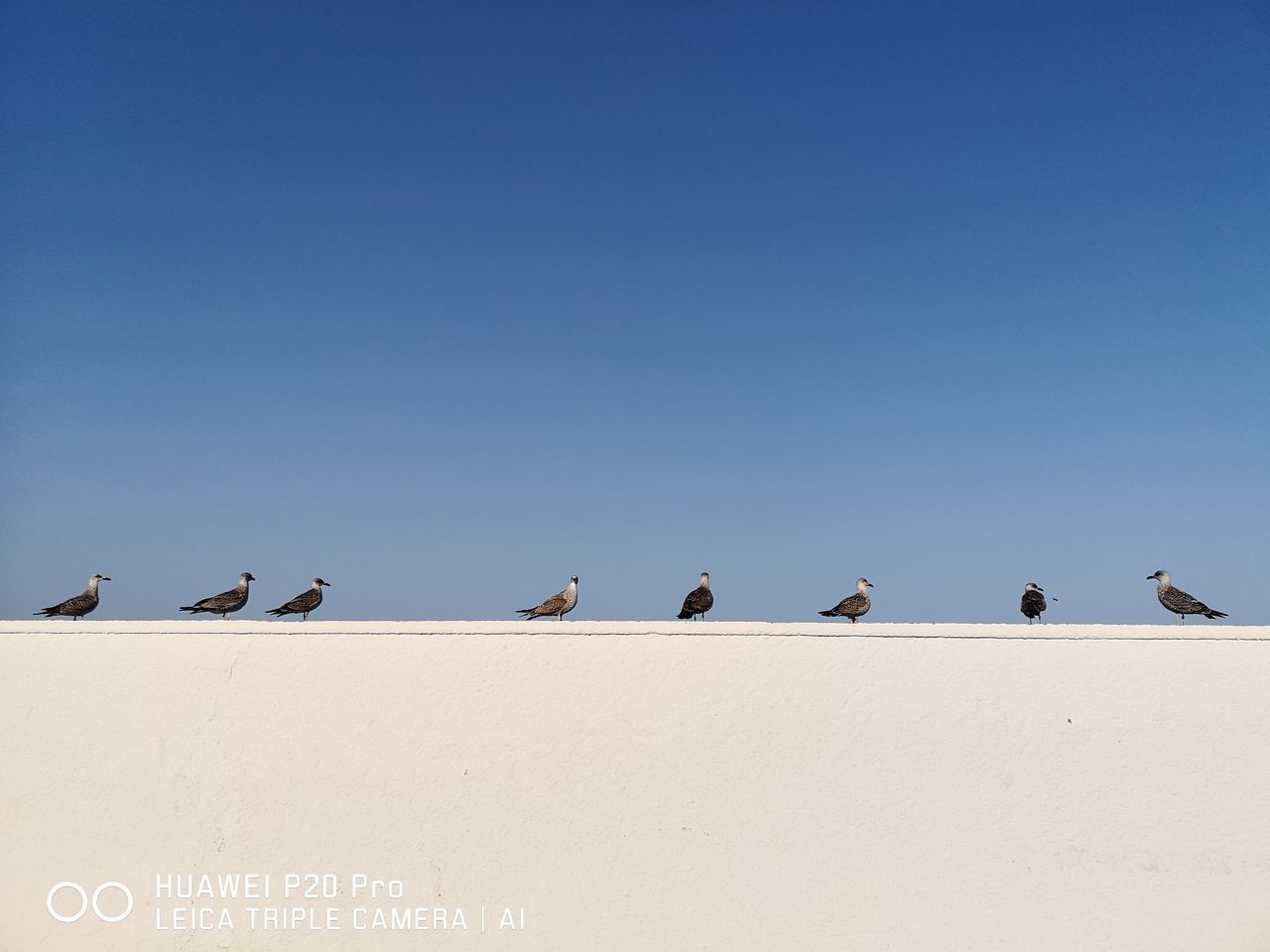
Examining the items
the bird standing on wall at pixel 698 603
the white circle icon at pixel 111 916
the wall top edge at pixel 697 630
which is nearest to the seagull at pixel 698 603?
the bird standing on wall at pixel 698 603

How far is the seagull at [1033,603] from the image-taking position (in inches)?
433

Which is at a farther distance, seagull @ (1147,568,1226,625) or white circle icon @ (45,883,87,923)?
seagull @ (1147,568,1226,625)

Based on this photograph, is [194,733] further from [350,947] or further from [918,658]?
[918,658]

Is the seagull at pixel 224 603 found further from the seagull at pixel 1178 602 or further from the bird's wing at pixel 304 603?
the seagull at pixel 1178 602

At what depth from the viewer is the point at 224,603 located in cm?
852

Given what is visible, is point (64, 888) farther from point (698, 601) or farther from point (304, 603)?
point (698, 601)

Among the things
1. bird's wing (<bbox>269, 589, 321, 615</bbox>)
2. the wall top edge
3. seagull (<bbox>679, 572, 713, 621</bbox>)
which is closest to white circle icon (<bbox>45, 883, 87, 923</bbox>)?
the wall top edge

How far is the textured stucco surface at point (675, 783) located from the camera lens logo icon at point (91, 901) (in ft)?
0.19

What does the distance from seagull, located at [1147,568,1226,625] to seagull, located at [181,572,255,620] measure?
10223 mm

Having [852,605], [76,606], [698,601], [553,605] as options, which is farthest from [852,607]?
[76,606]

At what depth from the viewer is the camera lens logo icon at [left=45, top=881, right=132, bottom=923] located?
540 cm

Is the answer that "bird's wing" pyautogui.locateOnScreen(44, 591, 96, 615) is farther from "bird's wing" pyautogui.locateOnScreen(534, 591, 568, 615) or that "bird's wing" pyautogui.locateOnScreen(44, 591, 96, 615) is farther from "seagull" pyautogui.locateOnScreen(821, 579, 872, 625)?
"seagull" pyautogui.locateOnScreen(821, 579, 872, 625)

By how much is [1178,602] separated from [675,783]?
7.04m

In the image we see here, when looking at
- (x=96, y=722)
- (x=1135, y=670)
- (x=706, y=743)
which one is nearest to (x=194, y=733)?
(x=96, y=722)
